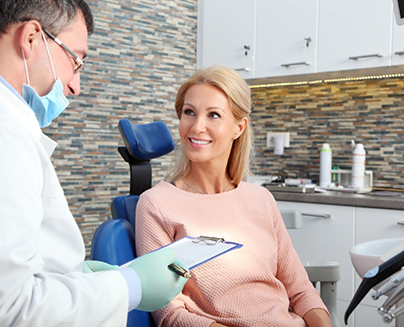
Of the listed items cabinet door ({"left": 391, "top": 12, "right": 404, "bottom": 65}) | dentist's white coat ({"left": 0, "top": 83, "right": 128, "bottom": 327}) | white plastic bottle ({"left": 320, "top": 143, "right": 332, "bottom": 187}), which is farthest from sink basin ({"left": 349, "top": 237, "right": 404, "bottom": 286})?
white plastic bottle ({"left": 320, "top": 143, "right": 332, "bottom": 187})

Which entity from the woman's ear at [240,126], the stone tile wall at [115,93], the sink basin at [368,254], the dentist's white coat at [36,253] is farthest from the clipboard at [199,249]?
the stone tile wall at [115,93]

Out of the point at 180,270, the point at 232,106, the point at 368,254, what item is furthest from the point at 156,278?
the point at 232,106

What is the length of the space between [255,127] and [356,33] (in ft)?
3.49

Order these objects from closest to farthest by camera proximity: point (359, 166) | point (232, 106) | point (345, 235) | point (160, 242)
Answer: point (160, 242) → point (232, 106) → point (345, 235) → point (359, 166)

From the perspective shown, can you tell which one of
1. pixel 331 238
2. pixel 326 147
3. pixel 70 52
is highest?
pixel 70 52

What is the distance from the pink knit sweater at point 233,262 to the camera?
1.26 m

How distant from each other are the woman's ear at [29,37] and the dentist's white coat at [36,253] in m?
0.11

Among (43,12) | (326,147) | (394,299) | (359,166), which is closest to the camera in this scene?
(394,299)

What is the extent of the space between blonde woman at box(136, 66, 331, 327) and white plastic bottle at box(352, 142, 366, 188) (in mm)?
1343

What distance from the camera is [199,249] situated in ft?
3.28

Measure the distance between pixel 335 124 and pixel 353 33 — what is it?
2.17 feet

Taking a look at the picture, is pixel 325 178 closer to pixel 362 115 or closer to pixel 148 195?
pixel 362 115

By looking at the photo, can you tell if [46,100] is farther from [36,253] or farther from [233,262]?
[233,262]

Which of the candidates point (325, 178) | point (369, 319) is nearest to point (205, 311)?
point (369, 319)
